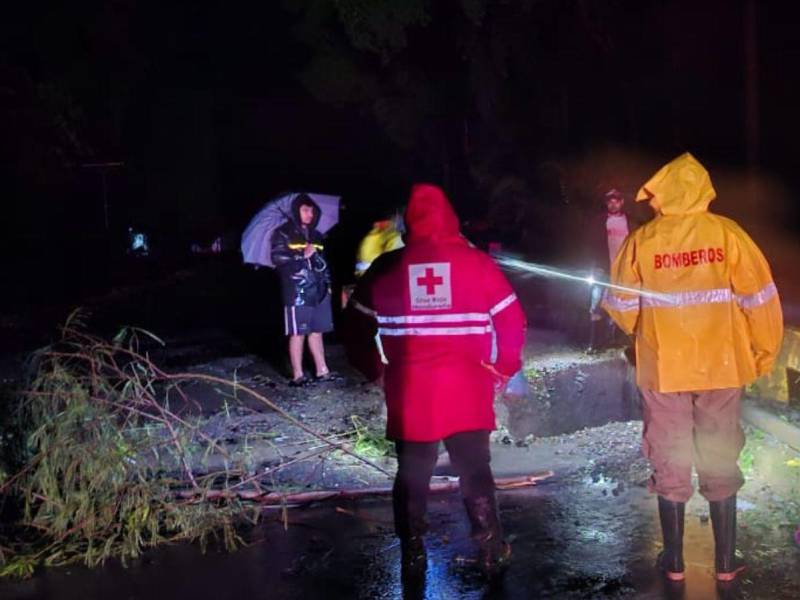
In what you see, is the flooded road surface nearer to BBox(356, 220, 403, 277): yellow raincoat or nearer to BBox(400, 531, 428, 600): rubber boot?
BBox(400, 531, 428, 600): rubber boot

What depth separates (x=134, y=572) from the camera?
4.87 meters

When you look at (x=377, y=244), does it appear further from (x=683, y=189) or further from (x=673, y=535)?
(x=673, y=535)

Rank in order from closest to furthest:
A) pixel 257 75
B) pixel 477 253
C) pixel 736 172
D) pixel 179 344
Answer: pixel 477 253 < pixel 179 344 < pixel 736 172 < pixel 257 75

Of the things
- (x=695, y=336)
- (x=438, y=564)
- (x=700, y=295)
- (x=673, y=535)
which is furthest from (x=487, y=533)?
(x=700, y=295)

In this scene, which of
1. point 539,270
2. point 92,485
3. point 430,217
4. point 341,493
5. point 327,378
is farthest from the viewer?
point 539,270

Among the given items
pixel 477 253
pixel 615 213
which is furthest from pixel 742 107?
pixel 477 253

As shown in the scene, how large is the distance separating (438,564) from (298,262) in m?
4.38

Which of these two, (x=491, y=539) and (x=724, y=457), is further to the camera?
(x=491, y=539)

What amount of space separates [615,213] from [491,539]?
4946 mm

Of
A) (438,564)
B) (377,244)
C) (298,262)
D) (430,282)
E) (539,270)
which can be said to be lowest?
(438,564)

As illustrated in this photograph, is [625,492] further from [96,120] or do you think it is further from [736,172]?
[96,120]

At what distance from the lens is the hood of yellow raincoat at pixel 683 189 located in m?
4.29

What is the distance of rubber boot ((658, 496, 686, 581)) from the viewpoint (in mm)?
4402

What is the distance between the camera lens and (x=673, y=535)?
14.5ft
